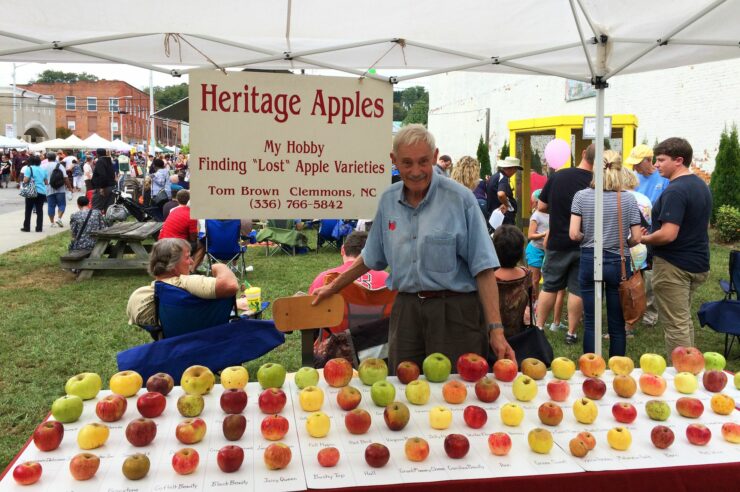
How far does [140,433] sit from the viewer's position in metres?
1.92

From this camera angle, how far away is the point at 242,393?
7.26 feet

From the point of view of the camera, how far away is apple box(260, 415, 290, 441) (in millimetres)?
1984

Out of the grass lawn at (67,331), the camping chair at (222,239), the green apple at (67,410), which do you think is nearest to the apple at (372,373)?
the green apple at (67,410)

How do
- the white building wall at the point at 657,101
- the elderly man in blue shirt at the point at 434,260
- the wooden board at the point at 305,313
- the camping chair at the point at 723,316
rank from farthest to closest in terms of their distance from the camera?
the white building wall at the point at 657,101
the camping chair at the point at 723,316
the wooden board at the point at 305,313
the elderly man in blue shirt at the point at 434,260

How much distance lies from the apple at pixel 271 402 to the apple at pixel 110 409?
0.48 m

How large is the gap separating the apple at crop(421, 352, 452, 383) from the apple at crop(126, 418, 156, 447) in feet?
3.57

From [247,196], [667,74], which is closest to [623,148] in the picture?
[667,74]

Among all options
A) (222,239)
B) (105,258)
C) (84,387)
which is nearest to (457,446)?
(84,387)

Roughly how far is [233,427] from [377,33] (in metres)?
2.60

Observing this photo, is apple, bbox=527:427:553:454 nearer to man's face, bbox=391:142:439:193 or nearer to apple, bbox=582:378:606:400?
apple, bbox=582:378:606:400

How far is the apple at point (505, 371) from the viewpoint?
252 centimetres

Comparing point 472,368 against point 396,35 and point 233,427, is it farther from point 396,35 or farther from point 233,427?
point 396,35

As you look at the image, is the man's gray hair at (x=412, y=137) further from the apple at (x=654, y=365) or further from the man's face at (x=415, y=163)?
the apple at (x=654, y=365)

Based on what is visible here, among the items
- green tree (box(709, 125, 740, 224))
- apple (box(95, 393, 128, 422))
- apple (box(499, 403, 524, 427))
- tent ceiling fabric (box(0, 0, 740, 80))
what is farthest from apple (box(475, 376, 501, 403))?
green tree (box(709, 125, 740, 224))
